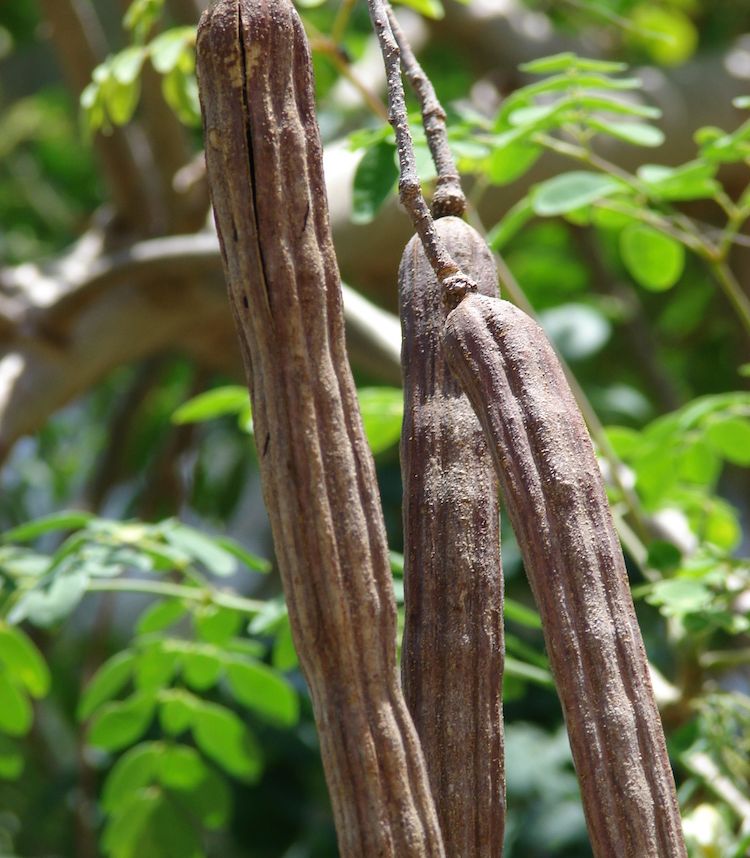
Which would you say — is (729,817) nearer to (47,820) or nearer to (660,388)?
(660,388)

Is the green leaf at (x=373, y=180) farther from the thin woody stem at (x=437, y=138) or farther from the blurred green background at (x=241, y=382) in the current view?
the thin woody stem at (x=437, y=138)

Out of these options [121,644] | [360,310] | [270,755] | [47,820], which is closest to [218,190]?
[360,310]

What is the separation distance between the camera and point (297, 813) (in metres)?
1.71

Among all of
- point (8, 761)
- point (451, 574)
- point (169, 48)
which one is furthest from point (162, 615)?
point (451, 574)

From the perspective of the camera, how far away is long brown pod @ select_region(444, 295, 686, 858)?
0.38 m

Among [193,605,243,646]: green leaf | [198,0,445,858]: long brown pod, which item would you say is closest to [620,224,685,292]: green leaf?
[193,605,243,646]: green leaf

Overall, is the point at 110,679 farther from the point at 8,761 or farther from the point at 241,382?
the point at 241,382

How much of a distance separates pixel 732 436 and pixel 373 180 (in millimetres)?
398

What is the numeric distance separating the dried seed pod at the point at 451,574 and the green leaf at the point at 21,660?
536mm

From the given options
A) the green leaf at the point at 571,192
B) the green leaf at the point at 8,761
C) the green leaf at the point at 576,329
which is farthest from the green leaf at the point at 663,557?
the green leaf at the point at 576,329

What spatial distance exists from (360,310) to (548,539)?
0.74 m

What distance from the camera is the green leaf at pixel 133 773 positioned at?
1.05 m

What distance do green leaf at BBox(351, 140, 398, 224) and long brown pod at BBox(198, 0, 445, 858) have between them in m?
0.30

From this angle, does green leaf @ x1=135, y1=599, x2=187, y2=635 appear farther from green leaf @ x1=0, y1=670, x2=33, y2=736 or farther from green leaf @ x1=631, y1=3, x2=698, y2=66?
green leaf @ x1=631, y1=3, x2=698, y2=66
